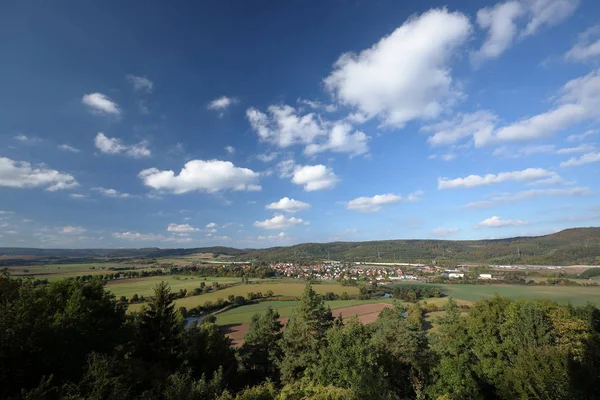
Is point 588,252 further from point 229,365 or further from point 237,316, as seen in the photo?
point 229,365

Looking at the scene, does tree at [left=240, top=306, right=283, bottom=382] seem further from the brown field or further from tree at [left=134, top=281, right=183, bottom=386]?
the brown field

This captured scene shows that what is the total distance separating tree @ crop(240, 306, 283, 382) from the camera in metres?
29.4

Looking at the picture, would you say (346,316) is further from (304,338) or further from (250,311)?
(304,338)

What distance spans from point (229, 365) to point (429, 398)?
1834 cm

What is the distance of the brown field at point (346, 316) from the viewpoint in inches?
1774

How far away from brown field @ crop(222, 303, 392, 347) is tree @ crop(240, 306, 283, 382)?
10.6 metres

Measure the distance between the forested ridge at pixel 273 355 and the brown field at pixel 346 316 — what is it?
13762 millimetres

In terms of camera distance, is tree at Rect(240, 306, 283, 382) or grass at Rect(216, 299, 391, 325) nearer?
tree at Rect(240, 306, 283, 382)

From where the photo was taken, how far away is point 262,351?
30.3 metres

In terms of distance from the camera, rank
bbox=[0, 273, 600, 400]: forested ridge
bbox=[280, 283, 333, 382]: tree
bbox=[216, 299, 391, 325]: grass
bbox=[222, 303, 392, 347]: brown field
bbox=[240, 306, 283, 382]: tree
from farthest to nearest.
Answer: bbox=[216, 299, 391, 325]: grass < bbox=[222, 303, 392, 347]: brown field < bbox=[240, 306, 283, 382]: tree < bbox=[280, 283, 333, 382]: tree < bbox=[0, 273, 600, 400]: forested ridge

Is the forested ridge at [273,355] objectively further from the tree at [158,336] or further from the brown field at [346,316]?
the brown field at [346,316]

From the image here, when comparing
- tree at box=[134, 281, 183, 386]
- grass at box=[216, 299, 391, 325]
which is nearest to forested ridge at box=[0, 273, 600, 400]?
tree at box=[134, 281, 183, 386]

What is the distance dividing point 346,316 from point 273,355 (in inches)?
1353

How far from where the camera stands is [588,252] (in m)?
142
